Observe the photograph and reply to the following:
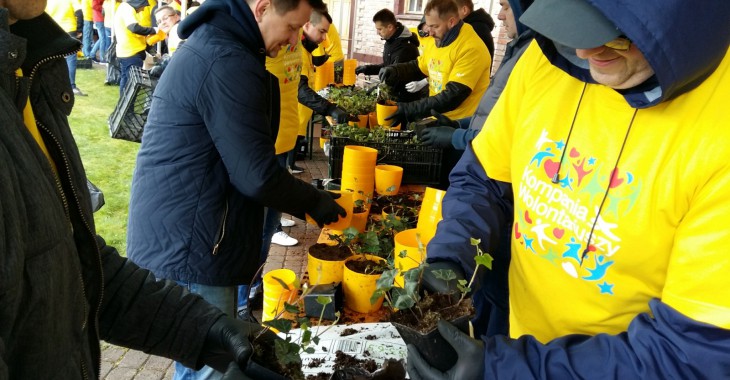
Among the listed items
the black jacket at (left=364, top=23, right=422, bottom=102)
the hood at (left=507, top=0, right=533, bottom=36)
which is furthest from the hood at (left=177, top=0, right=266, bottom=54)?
the black jacket at (left=364, top=23, right=422, bottom=102)

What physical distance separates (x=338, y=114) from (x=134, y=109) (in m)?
2.84

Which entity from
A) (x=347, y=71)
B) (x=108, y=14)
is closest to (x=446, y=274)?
(x=347, y=71)

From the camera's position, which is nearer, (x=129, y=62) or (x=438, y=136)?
(x=438, y=136)

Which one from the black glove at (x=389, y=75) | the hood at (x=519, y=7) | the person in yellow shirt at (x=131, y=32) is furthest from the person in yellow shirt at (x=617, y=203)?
the person in yellow shirt at (x=131, y=32)

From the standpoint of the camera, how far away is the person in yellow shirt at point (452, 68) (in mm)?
4355

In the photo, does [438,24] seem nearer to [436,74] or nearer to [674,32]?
[436,74]

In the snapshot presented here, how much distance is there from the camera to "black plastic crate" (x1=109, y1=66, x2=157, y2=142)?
5859 mm

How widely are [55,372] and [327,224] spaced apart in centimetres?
142

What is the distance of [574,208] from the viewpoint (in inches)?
49.2

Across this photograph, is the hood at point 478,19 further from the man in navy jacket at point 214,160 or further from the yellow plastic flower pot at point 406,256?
the yellow plastic flower pot at point 406,256

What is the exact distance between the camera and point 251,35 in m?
2.05

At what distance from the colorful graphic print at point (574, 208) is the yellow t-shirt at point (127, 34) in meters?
8.14

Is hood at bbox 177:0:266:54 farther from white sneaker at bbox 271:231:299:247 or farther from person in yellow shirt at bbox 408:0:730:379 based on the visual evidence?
white sneaker at bbox 271:231:299:247

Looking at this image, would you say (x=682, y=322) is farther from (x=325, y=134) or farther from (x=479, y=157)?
(x=325, y=134)
